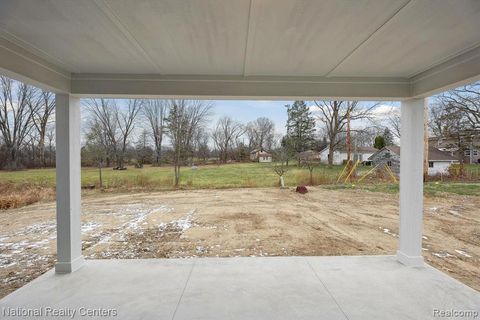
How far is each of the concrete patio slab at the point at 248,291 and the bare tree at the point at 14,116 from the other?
31.2 ft

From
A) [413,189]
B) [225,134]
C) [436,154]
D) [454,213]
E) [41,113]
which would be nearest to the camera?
[413,189]

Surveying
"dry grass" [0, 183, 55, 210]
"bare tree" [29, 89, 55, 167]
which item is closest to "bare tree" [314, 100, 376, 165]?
"dry grass" [0, 183, 55, 210]

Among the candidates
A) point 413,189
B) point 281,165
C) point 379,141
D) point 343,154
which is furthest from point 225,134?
point 413,189

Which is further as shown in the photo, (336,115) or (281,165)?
(336,115)

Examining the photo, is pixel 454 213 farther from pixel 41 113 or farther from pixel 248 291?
pixel 41 113

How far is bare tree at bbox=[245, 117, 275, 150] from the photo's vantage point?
1478cm

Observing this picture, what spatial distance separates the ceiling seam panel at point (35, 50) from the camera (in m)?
1.95

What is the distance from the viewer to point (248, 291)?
99.3 inches

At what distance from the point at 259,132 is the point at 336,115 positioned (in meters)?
4.61

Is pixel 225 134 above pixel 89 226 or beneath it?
above

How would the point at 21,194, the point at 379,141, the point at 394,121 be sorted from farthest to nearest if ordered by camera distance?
the point at 379,141
the point at 394,121
the point at 21,194

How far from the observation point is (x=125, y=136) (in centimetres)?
1184

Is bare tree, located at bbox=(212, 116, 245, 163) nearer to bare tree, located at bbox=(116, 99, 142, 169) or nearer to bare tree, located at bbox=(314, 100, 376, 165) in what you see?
bare tree, located at bbox=(116, 99, 142, 169)

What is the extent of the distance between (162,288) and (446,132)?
1356 cm
